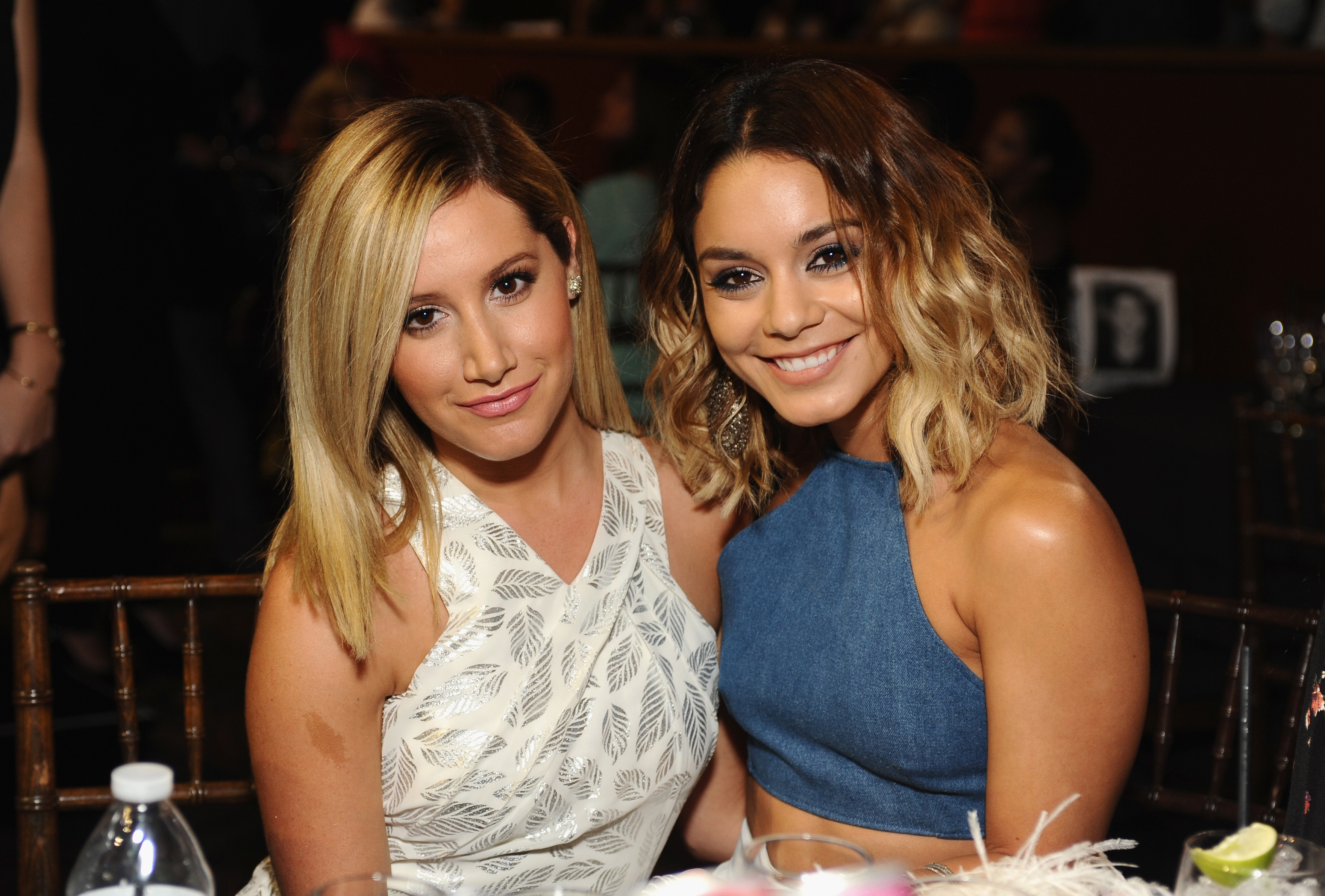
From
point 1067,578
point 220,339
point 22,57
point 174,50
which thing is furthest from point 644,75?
point 1067,578

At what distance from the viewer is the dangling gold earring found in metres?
1.77

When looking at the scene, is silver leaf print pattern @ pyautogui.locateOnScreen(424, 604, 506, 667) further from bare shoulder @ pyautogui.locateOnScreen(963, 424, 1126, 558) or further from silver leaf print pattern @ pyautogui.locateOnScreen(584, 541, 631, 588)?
bare shoulder @ pyautogui.locateOnScreen(963, 424, 1126, 558)

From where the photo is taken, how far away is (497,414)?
149 cm

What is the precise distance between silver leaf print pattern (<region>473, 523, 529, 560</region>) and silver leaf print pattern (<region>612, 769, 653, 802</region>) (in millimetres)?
302

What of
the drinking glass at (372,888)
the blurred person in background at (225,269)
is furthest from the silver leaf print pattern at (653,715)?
the blurred person in background at (225,269)

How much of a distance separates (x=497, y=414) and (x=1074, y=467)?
68cm

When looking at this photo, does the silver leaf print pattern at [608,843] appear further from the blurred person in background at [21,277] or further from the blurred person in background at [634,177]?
the blurred person in background at [634,177]

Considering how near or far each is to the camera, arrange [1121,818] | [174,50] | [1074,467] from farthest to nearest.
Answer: [174,50] < [1121,818] < [1074,467]

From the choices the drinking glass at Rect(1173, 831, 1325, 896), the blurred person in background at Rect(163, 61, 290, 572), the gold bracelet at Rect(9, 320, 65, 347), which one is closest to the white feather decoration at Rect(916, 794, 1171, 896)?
the drinking glass at Rect(1173, 831, 1325, 896)

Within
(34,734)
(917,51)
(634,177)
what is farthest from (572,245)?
(917,51)

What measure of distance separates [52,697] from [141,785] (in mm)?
715

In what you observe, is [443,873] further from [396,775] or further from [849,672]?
[849,672]

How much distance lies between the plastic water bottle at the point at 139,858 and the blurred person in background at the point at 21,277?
4.79 feet

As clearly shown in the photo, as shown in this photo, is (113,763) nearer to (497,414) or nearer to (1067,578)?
(497,414)
